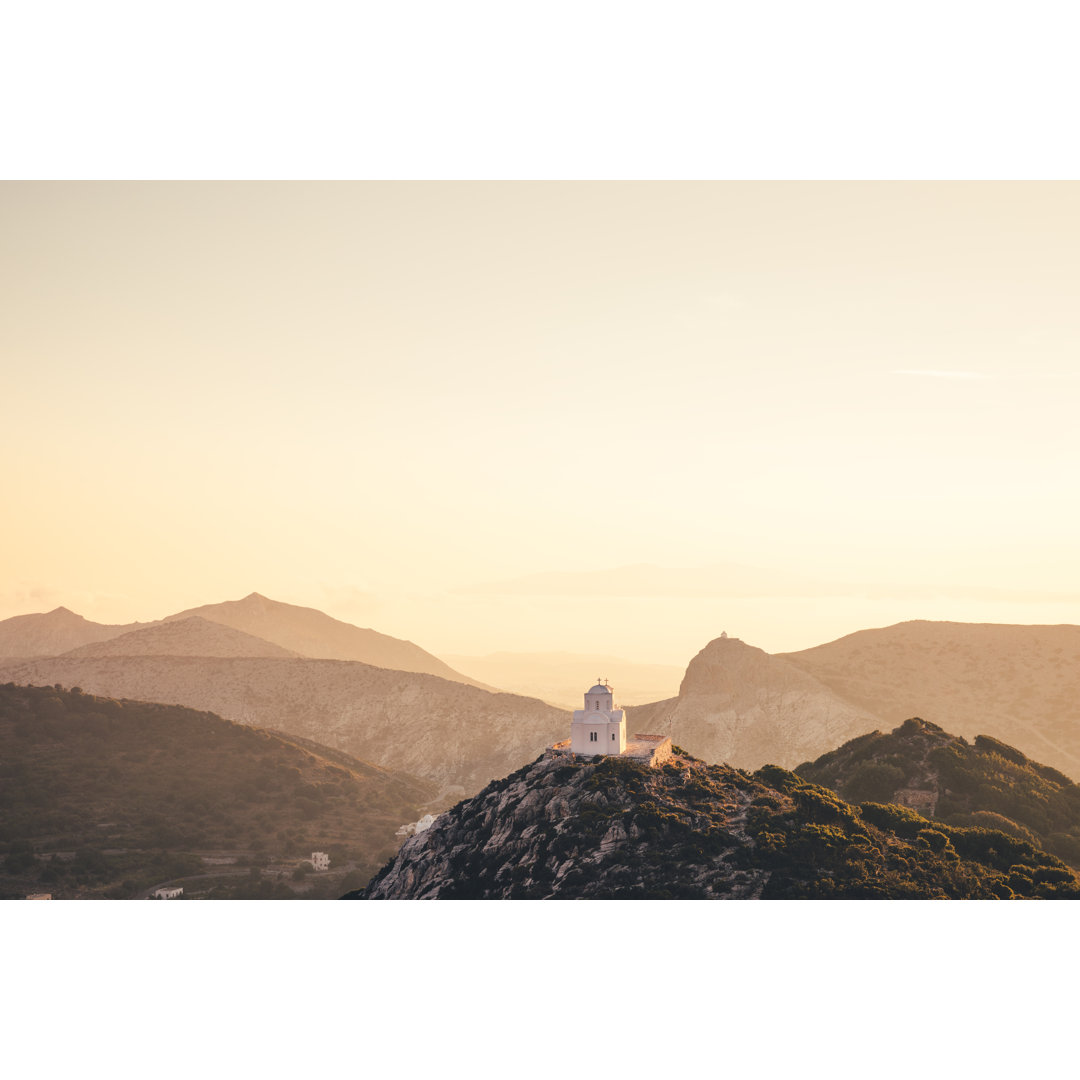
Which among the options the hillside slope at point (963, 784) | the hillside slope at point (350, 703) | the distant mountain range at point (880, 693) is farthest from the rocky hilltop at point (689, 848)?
the hillside slope at point (350, 703)

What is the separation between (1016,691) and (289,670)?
119626 millimetres

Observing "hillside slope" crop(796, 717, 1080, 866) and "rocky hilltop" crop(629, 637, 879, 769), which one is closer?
"hillside slope" crop(796, 717, 1080, 866)

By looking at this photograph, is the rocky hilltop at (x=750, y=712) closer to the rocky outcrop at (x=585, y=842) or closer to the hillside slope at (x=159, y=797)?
the hillside slope at (x=159, y=797)

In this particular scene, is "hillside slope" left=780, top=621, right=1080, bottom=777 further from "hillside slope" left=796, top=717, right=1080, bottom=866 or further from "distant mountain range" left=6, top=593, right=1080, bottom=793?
"hillside slope" left=796, top=717, right=1080, bottom=866

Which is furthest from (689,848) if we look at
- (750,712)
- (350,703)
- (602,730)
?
(350,703)

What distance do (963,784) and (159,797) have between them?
79.6 metres

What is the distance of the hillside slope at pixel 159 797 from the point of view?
271 ft

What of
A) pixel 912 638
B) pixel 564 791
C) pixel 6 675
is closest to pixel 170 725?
pixel 6 675

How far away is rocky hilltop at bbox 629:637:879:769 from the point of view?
129750 millimetres

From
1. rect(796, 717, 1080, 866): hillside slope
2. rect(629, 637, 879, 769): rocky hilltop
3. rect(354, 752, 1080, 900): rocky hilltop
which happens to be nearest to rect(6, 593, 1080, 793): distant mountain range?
rect(629, 637, 879, 769): rocky hilltop

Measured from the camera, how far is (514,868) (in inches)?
1971

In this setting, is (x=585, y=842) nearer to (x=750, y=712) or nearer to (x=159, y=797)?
(x=159, y=797)

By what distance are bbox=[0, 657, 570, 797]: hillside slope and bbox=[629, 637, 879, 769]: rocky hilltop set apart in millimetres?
21598

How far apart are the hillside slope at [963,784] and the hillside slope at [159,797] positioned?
1779 inches
